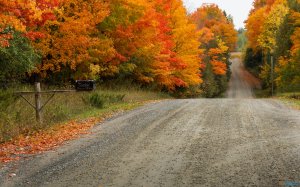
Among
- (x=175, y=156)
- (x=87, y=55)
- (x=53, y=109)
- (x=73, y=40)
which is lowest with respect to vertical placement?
(x=175, y=156)

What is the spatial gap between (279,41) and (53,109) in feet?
122

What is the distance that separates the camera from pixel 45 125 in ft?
46.6

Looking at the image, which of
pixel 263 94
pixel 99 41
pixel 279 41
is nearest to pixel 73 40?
pixel 99 41

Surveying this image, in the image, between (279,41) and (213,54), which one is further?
(213,54)

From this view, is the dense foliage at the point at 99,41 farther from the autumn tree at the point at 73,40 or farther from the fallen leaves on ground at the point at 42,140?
the fallen leaves on ground at the point at 42,140

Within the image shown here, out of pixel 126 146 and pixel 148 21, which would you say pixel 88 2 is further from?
pixel 126 146

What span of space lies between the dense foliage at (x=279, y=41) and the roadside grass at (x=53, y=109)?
21208mm

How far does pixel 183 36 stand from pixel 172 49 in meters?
1.61

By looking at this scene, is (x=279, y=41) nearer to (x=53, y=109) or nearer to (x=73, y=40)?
(x=73, y=40)

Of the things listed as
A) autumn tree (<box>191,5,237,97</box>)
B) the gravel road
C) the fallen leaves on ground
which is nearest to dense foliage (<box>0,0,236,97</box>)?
the fallen leaves on ground

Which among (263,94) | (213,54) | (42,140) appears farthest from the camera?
A: (213,54)

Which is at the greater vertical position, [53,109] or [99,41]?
[99,41]

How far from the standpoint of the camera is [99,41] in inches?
840

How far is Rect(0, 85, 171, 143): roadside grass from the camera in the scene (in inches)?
517
